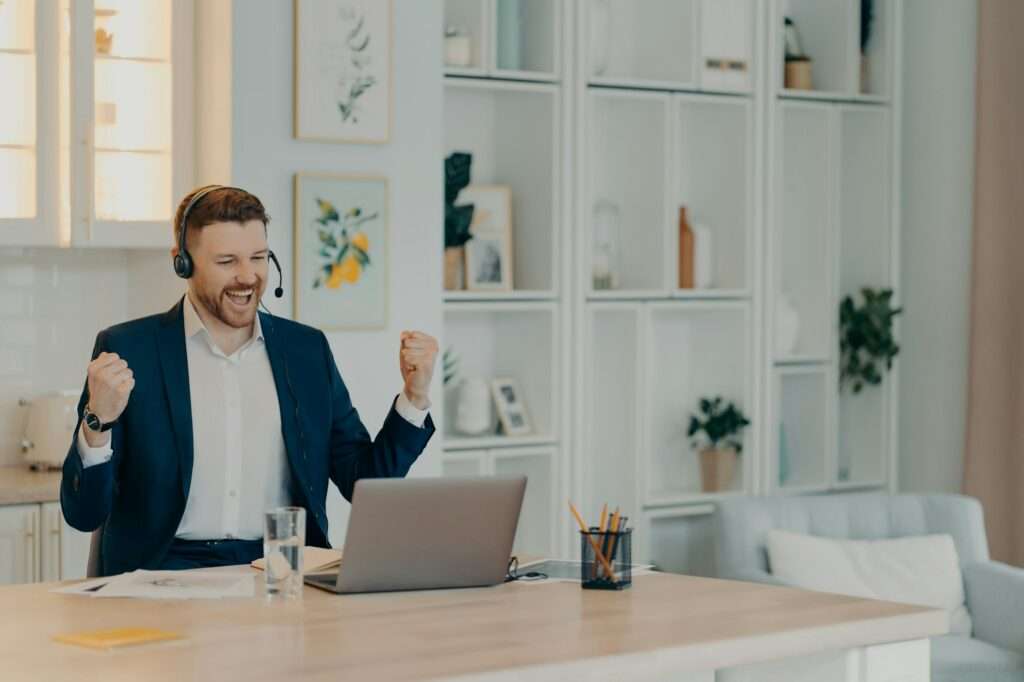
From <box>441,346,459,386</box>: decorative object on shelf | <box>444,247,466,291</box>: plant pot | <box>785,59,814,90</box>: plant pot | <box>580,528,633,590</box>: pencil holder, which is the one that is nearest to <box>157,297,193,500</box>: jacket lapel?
<box>580,528,633,590</box>: pencil holder

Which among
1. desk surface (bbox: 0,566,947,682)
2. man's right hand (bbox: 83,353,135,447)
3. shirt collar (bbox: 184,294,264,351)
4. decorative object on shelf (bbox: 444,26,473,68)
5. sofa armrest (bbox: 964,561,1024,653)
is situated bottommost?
sofa armrest (bbox: 964,561,1024,653)

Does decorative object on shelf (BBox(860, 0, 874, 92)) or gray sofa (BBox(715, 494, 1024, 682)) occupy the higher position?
decorative object on shelf (BBox(860, 0, 874, 92))

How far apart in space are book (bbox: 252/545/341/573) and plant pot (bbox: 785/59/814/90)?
11.1ft

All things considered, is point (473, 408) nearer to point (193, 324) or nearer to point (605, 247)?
point (605, 247)

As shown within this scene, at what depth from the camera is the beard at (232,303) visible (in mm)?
2959

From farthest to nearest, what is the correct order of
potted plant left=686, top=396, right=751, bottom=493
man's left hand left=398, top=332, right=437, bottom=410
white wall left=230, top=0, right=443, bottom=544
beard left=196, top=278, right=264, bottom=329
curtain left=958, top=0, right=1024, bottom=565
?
potted plant left=686, top=396, right=751, bottom=493
curtain left=958, top=0, right=1024, bottom=565
white wall left=230, top=0, right=443, bottom=544
beard left=196, top=278, right=264, bottom=329
man's left hand left=398, top=332, right=437, bottom=410

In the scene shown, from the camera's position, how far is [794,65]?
18.8 ft

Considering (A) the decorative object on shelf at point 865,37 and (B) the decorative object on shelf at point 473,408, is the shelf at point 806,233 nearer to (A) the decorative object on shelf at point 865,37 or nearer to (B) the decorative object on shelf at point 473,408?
(A) the decorative object on shelf at point 865,37

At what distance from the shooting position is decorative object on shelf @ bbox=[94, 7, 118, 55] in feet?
13.6

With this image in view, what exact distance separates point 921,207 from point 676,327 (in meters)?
1.03

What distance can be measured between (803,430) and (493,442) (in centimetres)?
142

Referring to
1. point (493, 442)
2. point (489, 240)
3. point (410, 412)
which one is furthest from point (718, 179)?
point (410, 412)

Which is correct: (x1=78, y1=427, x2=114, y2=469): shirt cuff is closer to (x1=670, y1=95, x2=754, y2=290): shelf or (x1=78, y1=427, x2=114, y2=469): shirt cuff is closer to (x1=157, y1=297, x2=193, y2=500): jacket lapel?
(x1=157, y1=297, x2=193, y2=500): jacket lapel

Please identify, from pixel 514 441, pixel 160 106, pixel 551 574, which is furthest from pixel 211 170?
pixel 551 574
